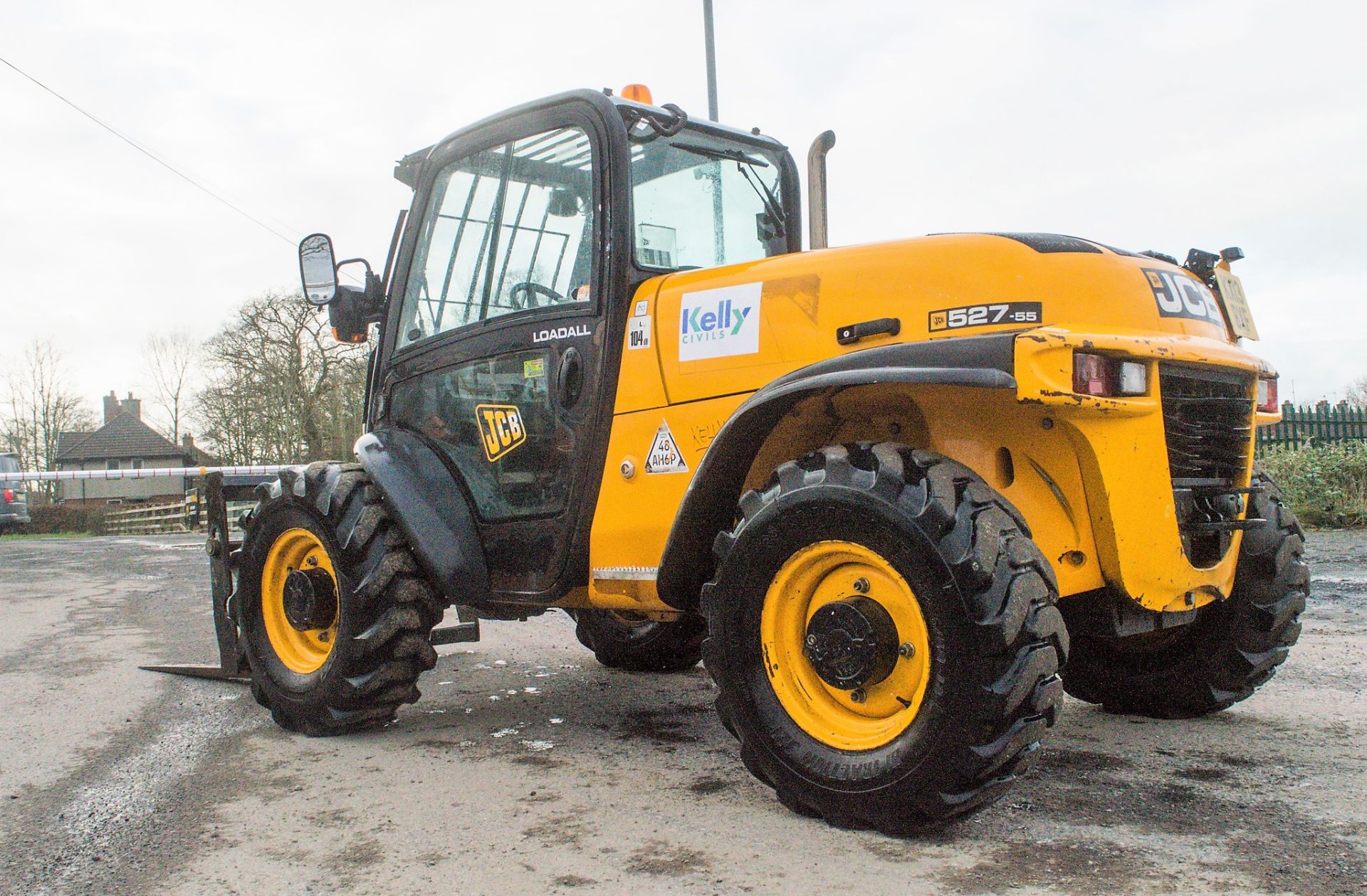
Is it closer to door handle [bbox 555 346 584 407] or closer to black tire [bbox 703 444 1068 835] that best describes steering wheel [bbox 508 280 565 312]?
door handle [bbox 555 346 584 407]

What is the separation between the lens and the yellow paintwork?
3248 millimetres

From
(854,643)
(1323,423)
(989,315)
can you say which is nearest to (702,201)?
(989,315)

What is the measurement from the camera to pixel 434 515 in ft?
15.5

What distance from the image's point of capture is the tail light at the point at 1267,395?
157 inches

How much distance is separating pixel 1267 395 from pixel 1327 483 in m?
10.9

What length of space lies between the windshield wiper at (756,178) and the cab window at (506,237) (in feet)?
2.23

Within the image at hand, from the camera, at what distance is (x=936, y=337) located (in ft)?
11.0

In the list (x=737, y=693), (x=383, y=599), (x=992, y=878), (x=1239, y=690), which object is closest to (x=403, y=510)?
(x=383, y=599)

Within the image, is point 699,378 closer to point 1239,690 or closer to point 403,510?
point 403,510

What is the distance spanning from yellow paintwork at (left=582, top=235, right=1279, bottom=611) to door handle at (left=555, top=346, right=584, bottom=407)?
0.53 metres

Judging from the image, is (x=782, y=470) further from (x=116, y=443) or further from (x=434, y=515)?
(x=116, y=443)

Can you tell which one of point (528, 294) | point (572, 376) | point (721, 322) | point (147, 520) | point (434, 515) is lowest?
point (147, 520)

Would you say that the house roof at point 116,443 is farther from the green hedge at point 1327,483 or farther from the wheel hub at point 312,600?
the wheel hub at point 312,600

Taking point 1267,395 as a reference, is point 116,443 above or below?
above
